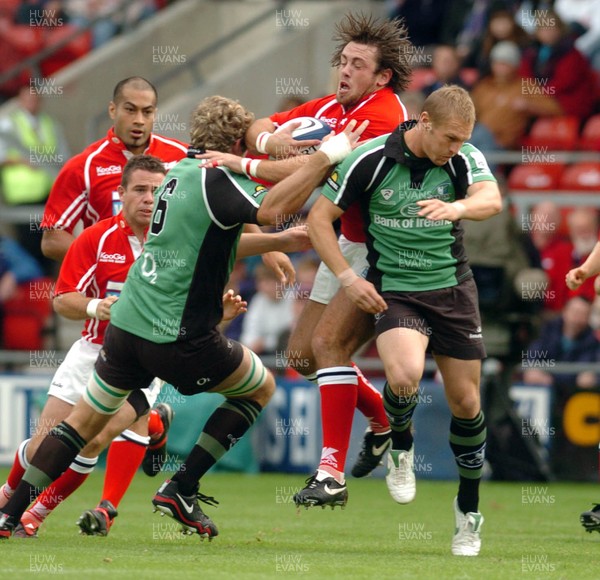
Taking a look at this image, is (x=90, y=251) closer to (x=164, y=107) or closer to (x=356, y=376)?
(x=356, y=376)

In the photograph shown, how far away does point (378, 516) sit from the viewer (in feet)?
34.3

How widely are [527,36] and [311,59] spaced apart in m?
3.20

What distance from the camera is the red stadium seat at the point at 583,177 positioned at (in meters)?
15.3

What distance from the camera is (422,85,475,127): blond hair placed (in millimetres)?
7500

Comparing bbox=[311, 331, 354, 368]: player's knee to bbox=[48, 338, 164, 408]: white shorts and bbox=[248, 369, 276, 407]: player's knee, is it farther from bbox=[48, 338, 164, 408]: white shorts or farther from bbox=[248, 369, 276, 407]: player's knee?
bbox=[48, 338, 164, 408]: white shorts

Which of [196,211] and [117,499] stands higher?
[196,211]

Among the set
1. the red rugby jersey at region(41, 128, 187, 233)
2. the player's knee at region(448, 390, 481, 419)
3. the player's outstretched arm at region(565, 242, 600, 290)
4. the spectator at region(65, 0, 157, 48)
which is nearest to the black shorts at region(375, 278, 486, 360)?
the player's knee at region(448, 390, 481, 419)

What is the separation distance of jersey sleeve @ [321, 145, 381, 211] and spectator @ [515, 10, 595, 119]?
8.41m

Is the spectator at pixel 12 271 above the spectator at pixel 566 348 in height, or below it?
below

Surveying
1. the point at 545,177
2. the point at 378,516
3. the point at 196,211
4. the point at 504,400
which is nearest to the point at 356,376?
the point at 196,211

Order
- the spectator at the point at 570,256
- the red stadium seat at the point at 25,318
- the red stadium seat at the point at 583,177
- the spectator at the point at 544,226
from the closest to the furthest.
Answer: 1. the spectator at the point at 570,256
2. the spectator at the point at 544,226
3. the red stadium seat at the point at 583,177
4. the red stadium seat at the point at 25,318

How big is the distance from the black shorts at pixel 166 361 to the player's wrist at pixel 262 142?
105cm

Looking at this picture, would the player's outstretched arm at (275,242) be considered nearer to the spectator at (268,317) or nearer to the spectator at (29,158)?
the spectator at (268,317)

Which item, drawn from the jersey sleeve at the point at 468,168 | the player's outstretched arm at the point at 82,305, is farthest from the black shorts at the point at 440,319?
the player's outstretched arm at the point at 82,305
